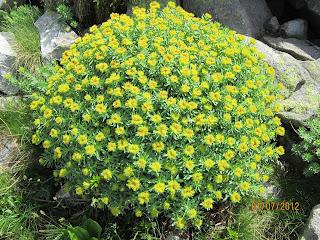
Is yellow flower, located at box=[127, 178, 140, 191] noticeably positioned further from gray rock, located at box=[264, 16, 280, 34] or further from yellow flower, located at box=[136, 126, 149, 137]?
gray rock, located at box=[264, 16, 280, 34]

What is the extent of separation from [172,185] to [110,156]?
0.51 m

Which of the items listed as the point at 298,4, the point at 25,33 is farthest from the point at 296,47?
the point at 25,33

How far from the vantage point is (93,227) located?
360 centimetres

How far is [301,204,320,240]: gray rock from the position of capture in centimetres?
354

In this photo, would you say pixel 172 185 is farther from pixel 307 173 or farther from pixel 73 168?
pixel 307 173

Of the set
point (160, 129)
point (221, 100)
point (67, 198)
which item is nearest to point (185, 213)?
point (160, 129)

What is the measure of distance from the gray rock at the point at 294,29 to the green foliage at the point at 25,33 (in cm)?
282

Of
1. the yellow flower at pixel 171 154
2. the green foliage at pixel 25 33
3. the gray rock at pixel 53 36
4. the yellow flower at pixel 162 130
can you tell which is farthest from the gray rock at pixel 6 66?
the yellow flower at pixel 171 154

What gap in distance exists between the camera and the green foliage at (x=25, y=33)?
16.1 feet

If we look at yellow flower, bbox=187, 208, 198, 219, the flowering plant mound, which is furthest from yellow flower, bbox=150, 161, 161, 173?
yellow flower, bbox=187, 208, 198, 219

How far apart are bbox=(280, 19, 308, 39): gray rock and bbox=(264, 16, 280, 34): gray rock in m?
0.06

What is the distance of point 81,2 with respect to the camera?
16.2 ft
